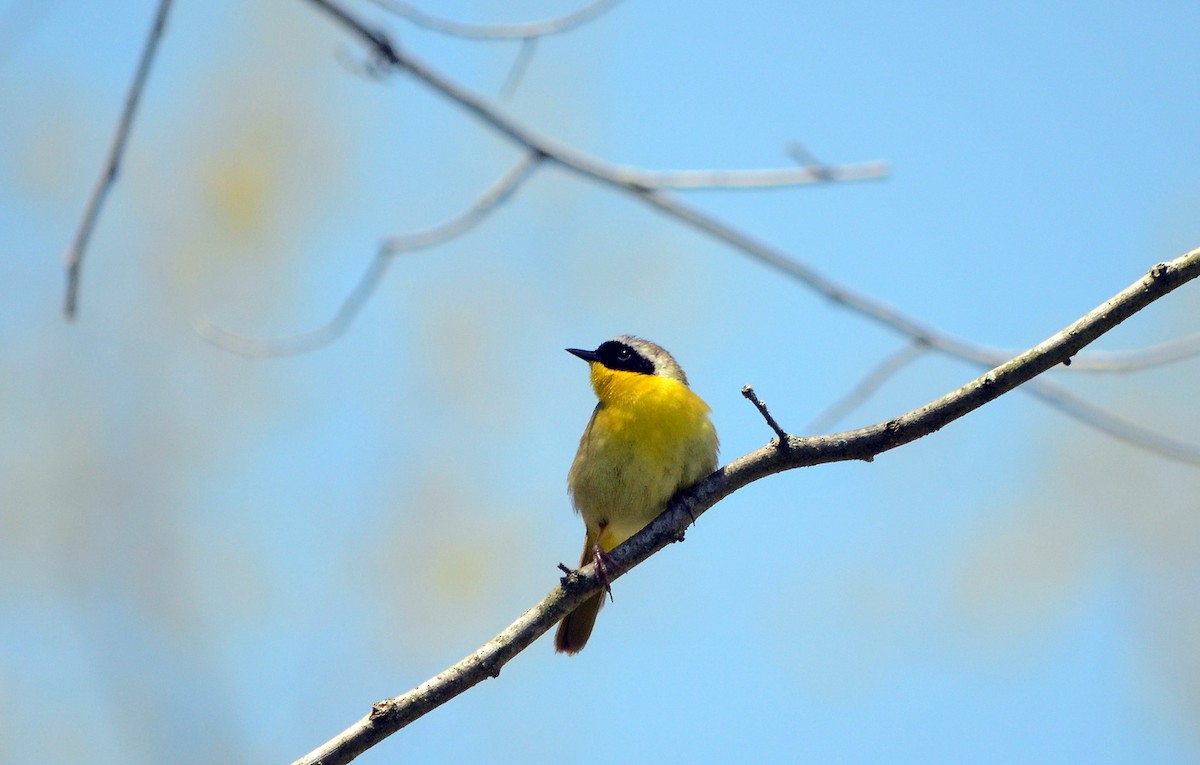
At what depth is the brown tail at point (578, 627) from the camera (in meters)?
5.03

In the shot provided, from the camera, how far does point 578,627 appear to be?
16.6 ft

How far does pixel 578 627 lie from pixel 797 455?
6.81 ft

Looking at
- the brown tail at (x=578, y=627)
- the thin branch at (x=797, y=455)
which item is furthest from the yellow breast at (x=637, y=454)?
the thin branch at (x=797, y=455)

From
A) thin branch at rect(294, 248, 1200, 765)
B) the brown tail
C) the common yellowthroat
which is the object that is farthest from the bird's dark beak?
thin branch at rect(294, 248, 1200, 765)

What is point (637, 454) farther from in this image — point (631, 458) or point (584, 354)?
point (584, 354)

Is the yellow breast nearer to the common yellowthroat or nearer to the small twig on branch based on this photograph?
the common yellowthroat

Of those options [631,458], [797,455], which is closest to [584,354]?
[631,458]

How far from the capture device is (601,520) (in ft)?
16.4

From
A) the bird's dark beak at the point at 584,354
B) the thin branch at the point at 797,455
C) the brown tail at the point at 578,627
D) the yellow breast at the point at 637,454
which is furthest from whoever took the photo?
the bird's dark beak at the point at 584,354

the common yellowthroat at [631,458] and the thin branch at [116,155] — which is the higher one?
the thin branch at [116,155]

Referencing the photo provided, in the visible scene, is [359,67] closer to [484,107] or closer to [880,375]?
[484,107]

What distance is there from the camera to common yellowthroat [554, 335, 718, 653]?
4625 millimetres

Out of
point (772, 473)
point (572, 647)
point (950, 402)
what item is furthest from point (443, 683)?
point (572, 647)

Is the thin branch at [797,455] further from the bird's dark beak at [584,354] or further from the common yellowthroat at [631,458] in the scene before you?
the bird's dark beak at [584,354]
